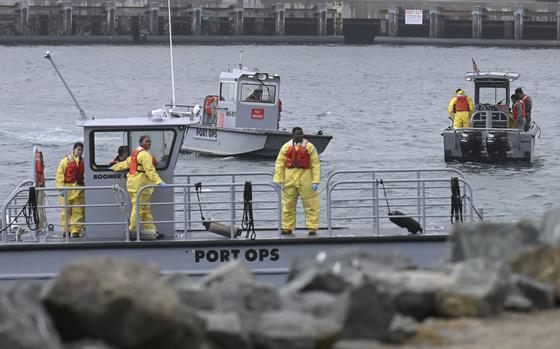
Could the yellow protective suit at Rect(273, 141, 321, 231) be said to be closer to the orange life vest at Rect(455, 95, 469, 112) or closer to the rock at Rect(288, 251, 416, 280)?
the rock at Rect(288, 251, 416, 280)

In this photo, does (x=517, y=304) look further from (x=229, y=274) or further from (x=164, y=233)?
(x=164, y=233)

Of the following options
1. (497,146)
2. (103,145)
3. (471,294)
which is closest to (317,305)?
(471,294)

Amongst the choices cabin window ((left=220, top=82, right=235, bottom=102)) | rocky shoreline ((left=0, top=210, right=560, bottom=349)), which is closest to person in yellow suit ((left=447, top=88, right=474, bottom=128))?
cabin window ((left=220, top=82, right=235, bottom=102))

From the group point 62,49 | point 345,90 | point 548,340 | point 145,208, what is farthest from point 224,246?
point 62,49

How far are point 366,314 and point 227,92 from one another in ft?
92.1

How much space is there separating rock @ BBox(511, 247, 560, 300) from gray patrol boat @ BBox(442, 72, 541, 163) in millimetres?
24716

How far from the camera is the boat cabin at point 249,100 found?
1410 inches

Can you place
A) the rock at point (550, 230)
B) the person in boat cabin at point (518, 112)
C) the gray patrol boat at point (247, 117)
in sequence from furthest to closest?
the gray patrol boat at point (247, 117)
the person in boat cabin at point (518, 112)
the rock at point (550, 230)

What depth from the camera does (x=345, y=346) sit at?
8344 millimetres

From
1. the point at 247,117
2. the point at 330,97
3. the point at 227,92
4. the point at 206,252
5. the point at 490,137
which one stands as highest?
the point at 227,92

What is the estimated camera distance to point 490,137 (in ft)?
113

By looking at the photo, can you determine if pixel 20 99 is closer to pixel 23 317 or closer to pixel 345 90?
pixel 345 90

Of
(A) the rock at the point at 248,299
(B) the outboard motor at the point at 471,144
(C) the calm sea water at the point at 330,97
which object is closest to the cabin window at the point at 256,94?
(C) the calm sea water at the point at 330,97

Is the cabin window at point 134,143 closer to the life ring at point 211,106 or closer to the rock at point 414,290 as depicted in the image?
the rock at point 414,290
